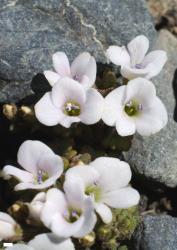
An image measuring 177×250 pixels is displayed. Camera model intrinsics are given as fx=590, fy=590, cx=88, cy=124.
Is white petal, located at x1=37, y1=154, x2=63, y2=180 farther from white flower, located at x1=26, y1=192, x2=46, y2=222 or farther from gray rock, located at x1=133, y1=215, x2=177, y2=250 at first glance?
gray rock, located at x1=133, y1=215, x2=177, y2=250

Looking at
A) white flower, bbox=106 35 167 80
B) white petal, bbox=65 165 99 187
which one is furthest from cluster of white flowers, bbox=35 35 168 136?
white petal, bbox=65 165 99 187

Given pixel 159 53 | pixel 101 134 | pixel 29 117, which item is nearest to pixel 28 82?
pixel 29 117

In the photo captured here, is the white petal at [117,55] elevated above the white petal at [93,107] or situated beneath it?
elevated above

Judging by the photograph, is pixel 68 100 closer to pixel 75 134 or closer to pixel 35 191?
pixel 75 134

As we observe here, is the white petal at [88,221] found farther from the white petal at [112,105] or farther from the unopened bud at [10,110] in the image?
the unopened bud at [10,110]

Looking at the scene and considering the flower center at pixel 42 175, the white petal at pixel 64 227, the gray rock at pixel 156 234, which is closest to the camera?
the white petal at pixel 64 227

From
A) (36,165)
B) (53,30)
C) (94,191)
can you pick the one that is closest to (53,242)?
(94,191)

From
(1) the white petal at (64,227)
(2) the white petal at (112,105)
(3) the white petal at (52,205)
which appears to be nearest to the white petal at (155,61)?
(2) the white petal at (112,105)

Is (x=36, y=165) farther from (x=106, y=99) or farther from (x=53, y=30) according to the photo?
(x=53, y=30)
